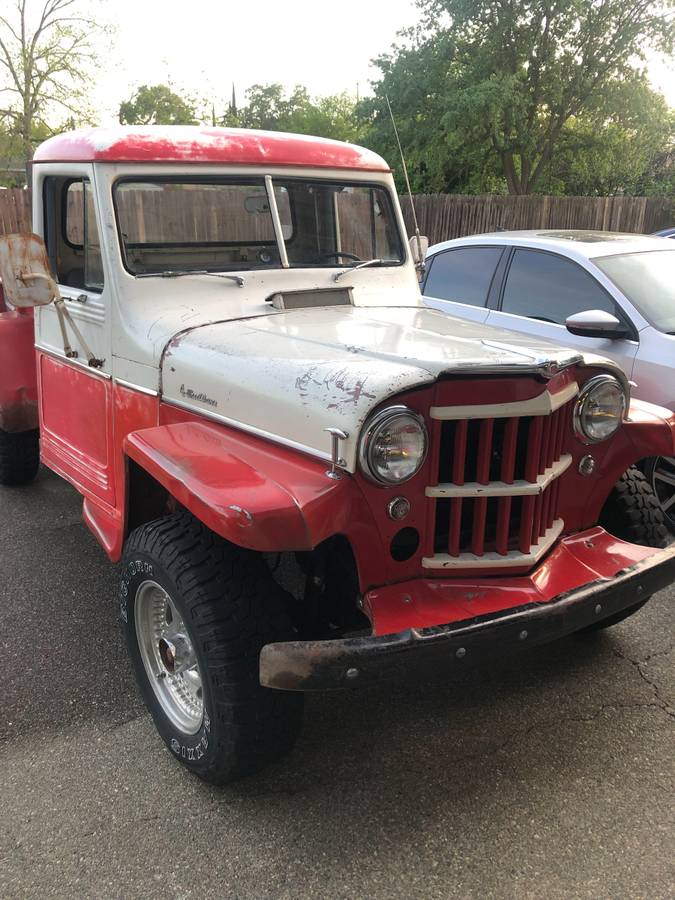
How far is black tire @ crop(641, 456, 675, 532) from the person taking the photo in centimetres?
407

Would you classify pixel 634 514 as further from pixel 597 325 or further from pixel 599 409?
pixel 597 325

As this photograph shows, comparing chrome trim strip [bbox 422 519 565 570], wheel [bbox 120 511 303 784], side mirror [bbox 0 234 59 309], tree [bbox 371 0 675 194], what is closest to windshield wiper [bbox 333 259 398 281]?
side mirror [bbox 0 234 59 309]

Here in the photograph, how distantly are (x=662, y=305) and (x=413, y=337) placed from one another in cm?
249

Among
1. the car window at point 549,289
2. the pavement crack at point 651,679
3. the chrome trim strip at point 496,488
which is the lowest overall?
the pavement crack at point 651,679

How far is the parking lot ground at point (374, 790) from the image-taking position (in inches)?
83.4

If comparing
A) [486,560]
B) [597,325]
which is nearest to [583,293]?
[597,325]

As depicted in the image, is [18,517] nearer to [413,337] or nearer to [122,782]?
[122,782]

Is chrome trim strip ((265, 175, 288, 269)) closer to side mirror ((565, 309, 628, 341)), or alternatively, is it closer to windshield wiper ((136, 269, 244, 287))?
windshield wiper ((136, 269, 244, 287))

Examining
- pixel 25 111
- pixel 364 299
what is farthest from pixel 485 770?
pixel 25 111

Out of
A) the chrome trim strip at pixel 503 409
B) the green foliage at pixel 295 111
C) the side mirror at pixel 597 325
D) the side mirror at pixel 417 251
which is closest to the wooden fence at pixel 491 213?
the side mirror at pixel 597 325

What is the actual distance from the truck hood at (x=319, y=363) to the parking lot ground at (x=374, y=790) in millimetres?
1149

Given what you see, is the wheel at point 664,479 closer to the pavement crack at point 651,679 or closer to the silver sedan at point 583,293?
the silver sedan at point 583,293

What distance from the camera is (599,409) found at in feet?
8.45

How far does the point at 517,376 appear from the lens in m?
2.26
